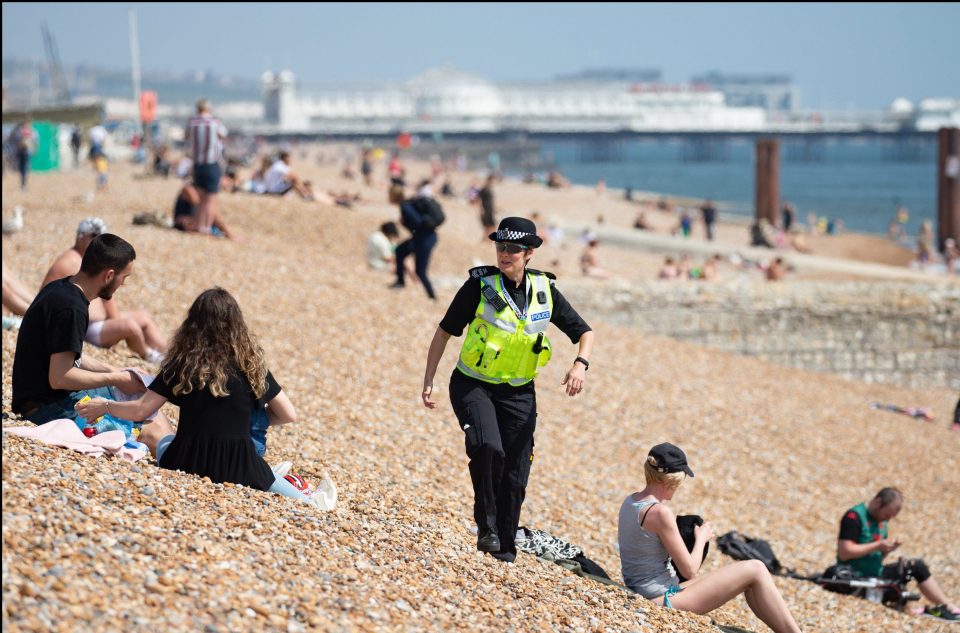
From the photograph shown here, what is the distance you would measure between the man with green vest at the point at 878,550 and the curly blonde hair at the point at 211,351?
3.93 metres

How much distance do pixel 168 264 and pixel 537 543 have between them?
247 inches

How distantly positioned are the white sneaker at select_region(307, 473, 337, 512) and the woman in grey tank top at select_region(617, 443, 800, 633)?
1208 mm

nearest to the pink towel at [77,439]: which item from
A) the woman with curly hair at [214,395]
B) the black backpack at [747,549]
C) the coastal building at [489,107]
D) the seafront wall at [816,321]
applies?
the woman with curly hair at [214,395]

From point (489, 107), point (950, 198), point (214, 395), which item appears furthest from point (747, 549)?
point (489, 107)

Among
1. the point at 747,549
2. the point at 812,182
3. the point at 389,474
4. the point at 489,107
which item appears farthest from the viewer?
the point at 489,107

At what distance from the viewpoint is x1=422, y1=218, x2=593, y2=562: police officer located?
→ 14.9 ft

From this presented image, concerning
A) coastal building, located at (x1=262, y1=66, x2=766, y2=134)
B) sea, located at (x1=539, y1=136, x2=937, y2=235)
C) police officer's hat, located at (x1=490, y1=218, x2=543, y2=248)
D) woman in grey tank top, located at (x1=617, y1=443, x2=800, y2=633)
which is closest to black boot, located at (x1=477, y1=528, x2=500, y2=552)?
woman in grey tank top, located at (x1=617, y1=443, x2=800, y2=633)

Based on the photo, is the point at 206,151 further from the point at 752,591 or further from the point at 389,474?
the point at 752,591

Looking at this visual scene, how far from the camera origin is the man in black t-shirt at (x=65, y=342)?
4.56 metres

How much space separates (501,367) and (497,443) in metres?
0.30

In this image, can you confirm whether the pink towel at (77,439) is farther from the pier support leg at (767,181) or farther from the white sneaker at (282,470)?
→ the pier support leg at (767,181)

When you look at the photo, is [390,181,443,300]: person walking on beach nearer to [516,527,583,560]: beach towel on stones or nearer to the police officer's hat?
[516,527,583,560]: beach towel on stones

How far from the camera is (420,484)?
620 centimetres

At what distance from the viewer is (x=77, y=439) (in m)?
4.55
